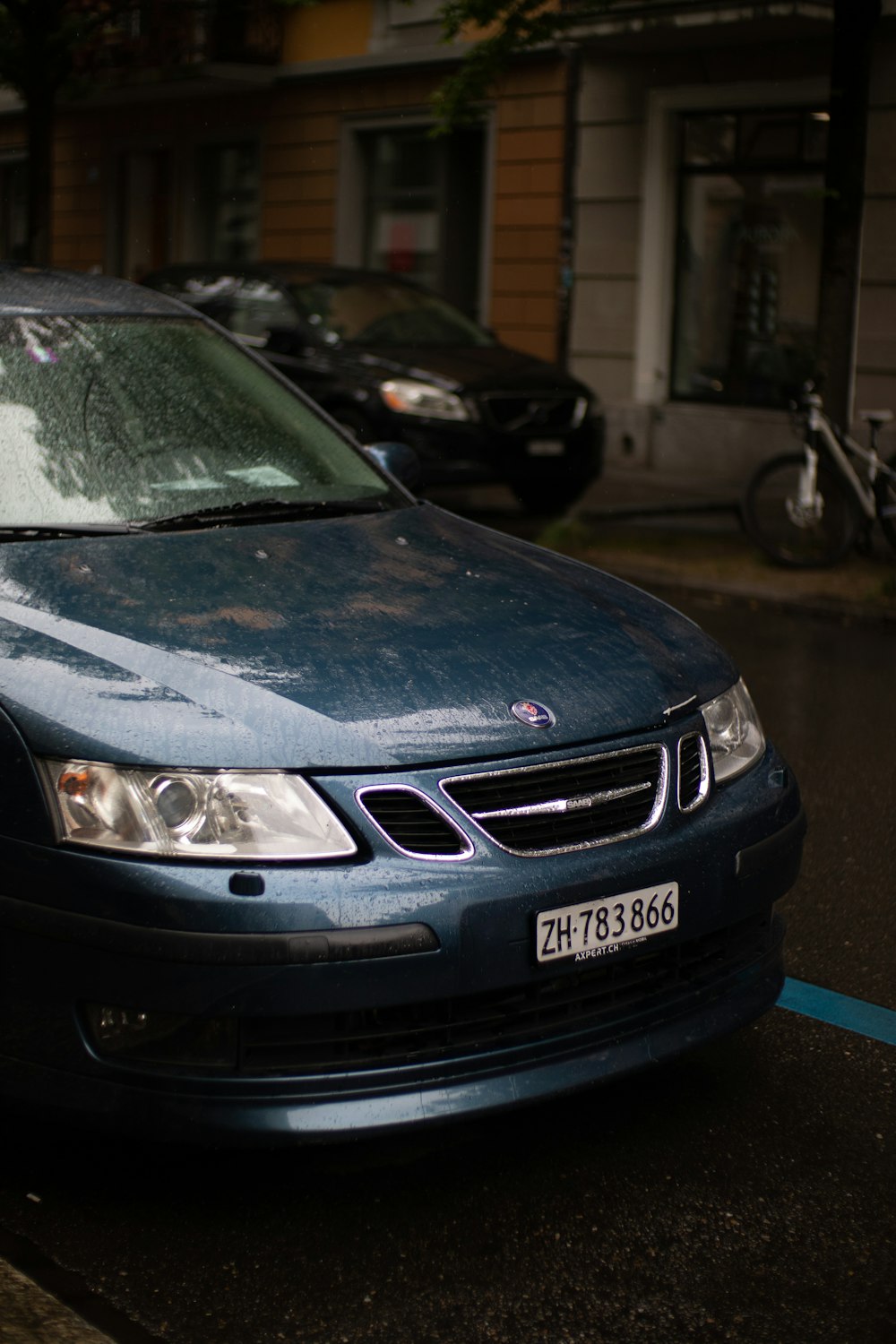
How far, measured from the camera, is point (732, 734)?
3668 millimetres

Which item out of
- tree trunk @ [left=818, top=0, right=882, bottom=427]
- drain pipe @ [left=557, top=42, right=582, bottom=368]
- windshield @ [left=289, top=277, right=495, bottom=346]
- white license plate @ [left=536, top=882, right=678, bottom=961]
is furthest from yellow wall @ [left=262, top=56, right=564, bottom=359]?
white license plate @ [left=536, top=882, right=678, bottom=961]

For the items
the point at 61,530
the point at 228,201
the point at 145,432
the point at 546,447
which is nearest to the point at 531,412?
the point at 546,447

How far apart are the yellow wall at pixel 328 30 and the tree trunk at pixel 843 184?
1176cm

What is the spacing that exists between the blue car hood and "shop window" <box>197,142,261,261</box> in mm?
21266

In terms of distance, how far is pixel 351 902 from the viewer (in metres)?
2.95

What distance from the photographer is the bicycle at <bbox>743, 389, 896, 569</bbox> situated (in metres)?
11.0

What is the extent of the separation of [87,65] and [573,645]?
23.1 metres

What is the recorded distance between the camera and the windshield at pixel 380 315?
13453 millimetres

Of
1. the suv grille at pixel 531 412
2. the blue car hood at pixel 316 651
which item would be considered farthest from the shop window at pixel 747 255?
the blue car hood at pixel 316 651

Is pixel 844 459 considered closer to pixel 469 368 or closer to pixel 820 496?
pixel 820 496

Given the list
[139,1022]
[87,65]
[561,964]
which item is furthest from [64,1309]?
[87,65]

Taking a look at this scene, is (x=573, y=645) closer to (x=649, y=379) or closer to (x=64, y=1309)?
(x=64, y=1309)

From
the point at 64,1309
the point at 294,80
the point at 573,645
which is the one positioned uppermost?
the point at 294,80

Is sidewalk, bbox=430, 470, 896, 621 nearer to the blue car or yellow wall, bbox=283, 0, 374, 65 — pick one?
the blue car
